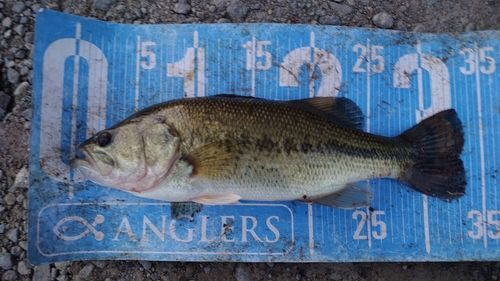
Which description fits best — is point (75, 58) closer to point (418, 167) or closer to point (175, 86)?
point (175, 86)

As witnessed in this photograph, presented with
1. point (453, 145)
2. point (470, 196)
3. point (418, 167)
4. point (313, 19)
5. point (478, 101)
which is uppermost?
point (313, 19)

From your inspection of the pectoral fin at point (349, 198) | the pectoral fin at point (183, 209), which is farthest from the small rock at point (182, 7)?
the pectoral fin at point (349, 198)

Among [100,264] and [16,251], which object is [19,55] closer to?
[16,251]

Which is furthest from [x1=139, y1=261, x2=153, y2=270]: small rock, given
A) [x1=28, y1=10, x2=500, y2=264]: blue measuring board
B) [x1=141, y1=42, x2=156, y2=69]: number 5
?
[x1=141, y1=42, x2=156, y2=69]: number 5

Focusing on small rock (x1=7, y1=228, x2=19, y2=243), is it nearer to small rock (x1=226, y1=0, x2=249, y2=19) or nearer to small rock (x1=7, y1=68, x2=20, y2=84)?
small rock (x1=7, y1=68, x2=20, y2=84)

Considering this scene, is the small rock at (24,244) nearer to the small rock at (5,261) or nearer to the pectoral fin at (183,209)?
the small rock at (5,261)

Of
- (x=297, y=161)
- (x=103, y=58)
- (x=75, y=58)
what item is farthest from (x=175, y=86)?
(x=297, y=161)
